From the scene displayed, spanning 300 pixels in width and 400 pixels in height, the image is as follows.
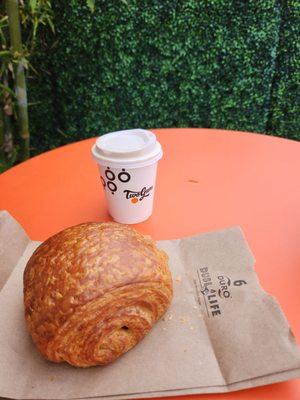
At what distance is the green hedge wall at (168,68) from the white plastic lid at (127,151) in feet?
4.16

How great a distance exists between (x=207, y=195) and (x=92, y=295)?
577 mm

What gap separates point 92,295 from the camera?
0.60 m

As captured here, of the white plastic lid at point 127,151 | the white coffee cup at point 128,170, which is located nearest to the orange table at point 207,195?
the white coffee cup at point 128,170

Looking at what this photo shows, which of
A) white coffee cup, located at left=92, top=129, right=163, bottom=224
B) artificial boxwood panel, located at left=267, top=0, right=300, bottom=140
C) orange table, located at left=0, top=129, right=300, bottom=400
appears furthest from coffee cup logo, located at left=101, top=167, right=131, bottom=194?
artificial boxwood panel, located at left=267, top=0, right=300, bottom=140

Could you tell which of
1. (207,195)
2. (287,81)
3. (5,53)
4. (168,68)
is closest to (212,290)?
(207,195)

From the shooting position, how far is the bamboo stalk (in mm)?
Result: 1526

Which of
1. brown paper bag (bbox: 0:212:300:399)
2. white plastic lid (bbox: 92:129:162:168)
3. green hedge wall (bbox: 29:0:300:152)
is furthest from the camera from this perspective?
green hedge wall (bbox: 29:0:300:152)

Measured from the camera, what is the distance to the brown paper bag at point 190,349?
0.58 metres

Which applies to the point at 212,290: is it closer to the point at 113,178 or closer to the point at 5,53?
the point at 113,178

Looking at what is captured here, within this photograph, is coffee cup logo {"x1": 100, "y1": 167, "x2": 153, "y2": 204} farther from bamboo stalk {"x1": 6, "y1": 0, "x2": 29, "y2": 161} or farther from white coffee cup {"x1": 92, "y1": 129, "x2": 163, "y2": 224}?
bamboo stalk {"x1": 6, "y1": 0, "x2": 29, "y2": 161}

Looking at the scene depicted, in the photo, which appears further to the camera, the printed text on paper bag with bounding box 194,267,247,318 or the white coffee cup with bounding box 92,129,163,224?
the white coffee cup with bounding box 92,129,163,224

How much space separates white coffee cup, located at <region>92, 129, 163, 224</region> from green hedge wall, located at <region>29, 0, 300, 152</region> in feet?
4.08

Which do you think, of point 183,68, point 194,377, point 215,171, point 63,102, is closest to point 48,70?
point 63,102

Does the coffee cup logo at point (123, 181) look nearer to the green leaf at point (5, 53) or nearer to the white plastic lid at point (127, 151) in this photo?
the white plastic lid at point (127, 151)
